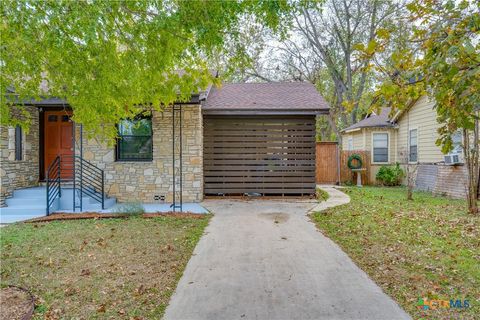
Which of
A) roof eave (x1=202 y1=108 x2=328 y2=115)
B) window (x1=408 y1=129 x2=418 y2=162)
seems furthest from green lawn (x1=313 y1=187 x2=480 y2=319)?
window (x1=408 y1=129 x2=418 y2=162)

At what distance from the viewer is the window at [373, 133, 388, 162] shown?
52.3ft

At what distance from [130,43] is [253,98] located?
7508mm

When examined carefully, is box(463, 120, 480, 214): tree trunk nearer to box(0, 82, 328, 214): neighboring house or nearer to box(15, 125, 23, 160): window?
box(0, 82, 328, 214): neighboring house

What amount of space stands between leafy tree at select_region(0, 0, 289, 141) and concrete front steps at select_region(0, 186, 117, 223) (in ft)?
15.2

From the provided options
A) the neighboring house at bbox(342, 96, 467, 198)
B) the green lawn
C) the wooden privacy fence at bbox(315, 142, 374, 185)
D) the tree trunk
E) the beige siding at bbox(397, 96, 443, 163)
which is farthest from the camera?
the wooden privacy fence at bbox(315, 142, 374, 185)

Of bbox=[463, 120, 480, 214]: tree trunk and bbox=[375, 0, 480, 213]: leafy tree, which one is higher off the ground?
bbox=[375, 0, 480, 213]: leafy tree

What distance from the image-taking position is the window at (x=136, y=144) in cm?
970

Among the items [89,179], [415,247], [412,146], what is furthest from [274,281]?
[412,146]

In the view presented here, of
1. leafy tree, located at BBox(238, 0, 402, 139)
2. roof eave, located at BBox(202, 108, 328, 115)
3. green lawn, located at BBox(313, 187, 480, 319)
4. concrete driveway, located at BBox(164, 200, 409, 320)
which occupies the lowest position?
concrete driveway, located at BBox(164, 200, 409, 320)

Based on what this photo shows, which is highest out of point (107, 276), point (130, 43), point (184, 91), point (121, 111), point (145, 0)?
point (145, 0)

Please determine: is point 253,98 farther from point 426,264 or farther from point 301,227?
point 426,264

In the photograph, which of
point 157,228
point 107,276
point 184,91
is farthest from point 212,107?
point 107,276

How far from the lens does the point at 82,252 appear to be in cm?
507

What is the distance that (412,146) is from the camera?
14.3 metres
